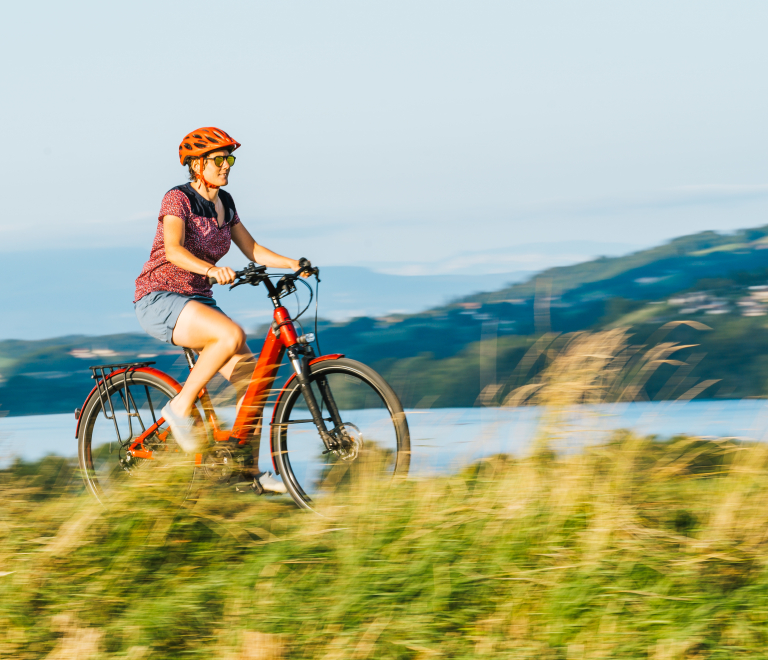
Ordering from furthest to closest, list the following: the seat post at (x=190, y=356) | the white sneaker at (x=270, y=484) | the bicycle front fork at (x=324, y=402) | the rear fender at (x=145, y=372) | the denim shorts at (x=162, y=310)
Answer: the rear fender at (x=145, y=372)
the seat post at (x=190, y=356)
the denim shorts at (x=162, y=310)
the white sneaker at (x=270, y=484)
the bicycle front fork at (x=324, y=402)

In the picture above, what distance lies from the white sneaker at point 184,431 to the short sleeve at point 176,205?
114cm

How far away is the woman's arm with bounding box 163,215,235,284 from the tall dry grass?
42.6 inches

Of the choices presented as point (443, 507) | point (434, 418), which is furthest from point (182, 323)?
point (443, 507)

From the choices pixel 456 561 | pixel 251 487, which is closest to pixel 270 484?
pixel 251 487

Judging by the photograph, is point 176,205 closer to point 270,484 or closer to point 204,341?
point 204,341

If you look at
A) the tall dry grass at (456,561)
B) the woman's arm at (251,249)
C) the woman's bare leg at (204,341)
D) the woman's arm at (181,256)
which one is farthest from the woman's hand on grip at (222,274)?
the tall dry grass at (456,561)

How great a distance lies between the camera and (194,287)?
4.72m

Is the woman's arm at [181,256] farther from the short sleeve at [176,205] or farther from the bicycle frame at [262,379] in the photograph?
the bicycle frame at [262,379]

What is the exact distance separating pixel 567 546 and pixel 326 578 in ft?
3.19

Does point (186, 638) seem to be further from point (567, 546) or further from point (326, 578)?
point (567, 546)

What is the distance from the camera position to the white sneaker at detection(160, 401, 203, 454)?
448cm

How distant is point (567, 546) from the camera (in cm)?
322

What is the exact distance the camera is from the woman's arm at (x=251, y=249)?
4.92m

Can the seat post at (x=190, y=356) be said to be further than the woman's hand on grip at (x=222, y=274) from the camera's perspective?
Yes
